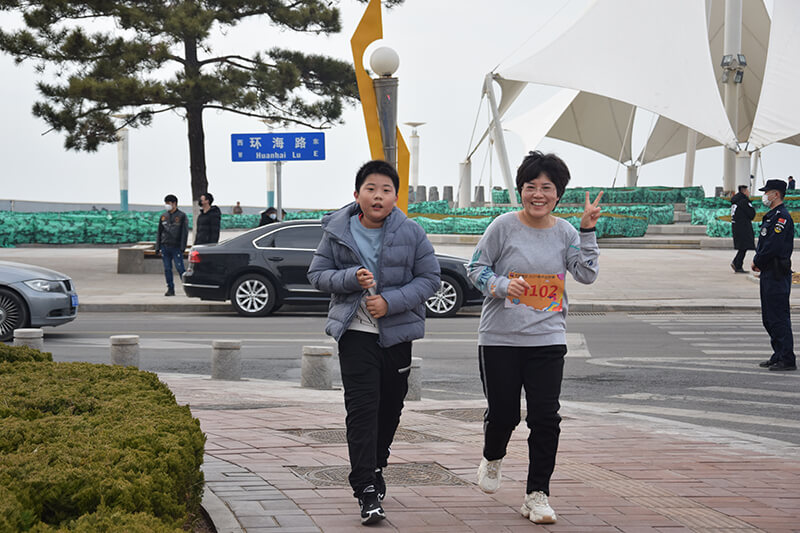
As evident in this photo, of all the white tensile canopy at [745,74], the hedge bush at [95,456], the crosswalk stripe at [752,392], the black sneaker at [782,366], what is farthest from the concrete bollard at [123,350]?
the white tensile canopy at [745,74]

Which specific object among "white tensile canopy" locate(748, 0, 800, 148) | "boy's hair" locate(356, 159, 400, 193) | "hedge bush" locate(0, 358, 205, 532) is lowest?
"hedge bush" locate(0, 358, 205, 532)

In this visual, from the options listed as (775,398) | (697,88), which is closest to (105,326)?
(775,398)

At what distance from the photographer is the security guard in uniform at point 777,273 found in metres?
11.0

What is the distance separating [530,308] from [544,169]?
703 mm

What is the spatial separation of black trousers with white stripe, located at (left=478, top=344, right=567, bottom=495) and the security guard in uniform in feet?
21.9

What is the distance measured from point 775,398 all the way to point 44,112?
22.3 metres

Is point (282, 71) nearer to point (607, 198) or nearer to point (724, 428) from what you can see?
point (724, 428)

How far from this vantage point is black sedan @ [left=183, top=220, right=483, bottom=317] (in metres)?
17.1

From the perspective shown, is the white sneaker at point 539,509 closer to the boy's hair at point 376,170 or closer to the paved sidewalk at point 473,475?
the paved sidewalk at point 473,475

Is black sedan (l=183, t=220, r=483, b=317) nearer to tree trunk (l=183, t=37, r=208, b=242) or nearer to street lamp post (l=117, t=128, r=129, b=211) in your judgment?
tree trunk (l=183, t=37, r=208, b=242)

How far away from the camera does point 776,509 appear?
17.0 ft

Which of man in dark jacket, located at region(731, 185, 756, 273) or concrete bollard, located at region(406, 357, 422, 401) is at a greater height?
man in dark jacket, located at region(731, 185, 756, 273)

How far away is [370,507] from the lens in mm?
4652

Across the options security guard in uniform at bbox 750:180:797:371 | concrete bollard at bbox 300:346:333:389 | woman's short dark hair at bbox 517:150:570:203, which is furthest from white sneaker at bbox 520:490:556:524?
security guard in uniform at bbox 750:180:797:371
